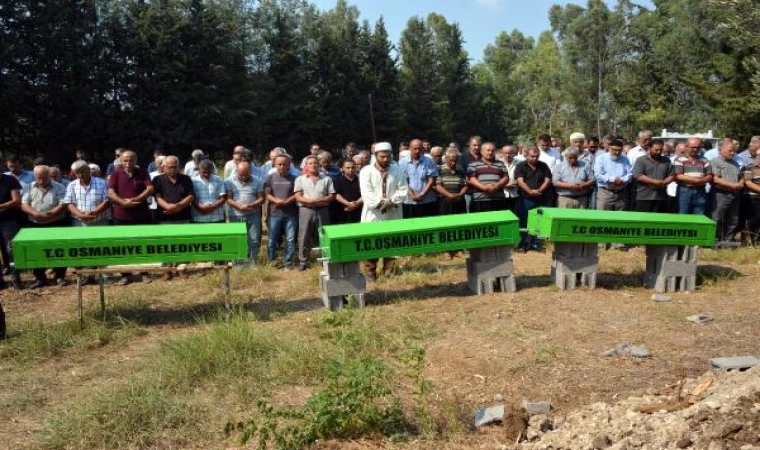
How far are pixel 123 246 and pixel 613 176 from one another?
294 inches

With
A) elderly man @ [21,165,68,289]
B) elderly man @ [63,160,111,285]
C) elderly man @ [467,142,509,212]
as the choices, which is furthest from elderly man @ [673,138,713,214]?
elderly man @ [21,165,68,289]

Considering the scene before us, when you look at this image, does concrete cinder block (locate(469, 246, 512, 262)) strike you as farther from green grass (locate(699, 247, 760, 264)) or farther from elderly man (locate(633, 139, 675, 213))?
green grass (locate(699, 247, 760, 264))

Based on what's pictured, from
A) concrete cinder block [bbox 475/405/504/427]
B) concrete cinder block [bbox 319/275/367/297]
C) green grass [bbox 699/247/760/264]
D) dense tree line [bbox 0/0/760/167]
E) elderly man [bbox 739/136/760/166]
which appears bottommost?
concrete cinder block [bbox 475/405/504/427]

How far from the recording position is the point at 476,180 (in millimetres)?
9797

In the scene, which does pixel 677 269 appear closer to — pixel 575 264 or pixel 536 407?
pixel 575 264

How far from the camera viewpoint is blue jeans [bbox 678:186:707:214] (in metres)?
9.98

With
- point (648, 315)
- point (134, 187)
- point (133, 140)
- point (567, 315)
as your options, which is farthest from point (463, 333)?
point (133, 140)

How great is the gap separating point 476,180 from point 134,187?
5140mm

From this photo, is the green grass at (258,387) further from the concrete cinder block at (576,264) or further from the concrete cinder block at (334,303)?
the concrete cinder block at (576,264)

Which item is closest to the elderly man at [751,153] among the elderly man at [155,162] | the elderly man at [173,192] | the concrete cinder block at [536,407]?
the concrete cinder block at [536,407]

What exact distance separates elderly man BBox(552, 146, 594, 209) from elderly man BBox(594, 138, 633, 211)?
0.83 feet

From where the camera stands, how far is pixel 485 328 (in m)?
6.48

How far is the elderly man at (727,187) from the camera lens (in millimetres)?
9820

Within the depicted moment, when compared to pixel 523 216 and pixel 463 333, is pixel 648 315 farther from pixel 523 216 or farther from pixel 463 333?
pixel 523 216
